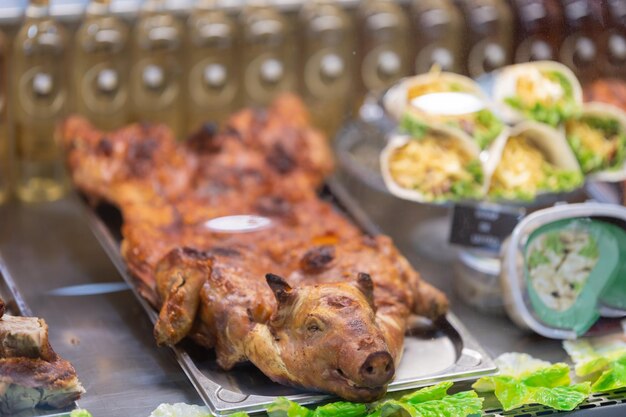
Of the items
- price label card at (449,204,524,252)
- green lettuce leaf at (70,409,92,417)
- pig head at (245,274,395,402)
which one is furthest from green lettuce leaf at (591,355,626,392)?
green lettuce leaf at (70,409,92,417)

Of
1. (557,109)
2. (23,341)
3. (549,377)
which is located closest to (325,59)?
(557,109)

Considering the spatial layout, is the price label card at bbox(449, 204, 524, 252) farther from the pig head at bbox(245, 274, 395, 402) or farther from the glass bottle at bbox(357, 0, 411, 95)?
the glass bottle at bbox(357, 0, 411, 95)

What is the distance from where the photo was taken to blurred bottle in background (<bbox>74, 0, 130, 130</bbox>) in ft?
12.3

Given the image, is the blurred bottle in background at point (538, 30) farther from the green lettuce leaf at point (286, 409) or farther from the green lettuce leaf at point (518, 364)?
the green lettuce leaf at point (286, 409)

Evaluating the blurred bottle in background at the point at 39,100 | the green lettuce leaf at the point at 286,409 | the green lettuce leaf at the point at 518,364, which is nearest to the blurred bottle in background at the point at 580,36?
the green lettuce leaf at the point at 518,364

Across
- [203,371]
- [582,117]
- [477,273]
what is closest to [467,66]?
[582,117]

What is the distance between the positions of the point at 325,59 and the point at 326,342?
5.93ft

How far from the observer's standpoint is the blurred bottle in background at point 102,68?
12.3 ft

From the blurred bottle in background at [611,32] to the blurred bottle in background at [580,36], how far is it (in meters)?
0.02

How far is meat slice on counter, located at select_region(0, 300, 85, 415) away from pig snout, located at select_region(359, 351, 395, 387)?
0.62 meters

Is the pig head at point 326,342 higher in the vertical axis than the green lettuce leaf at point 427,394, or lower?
higher

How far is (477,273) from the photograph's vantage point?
3.20m

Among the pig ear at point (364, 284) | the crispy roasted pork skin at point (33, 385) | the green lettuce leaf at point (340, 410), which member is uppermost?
the pig ear at point (364, 284)

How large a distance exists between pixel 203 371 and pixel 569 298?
3.18 feet
